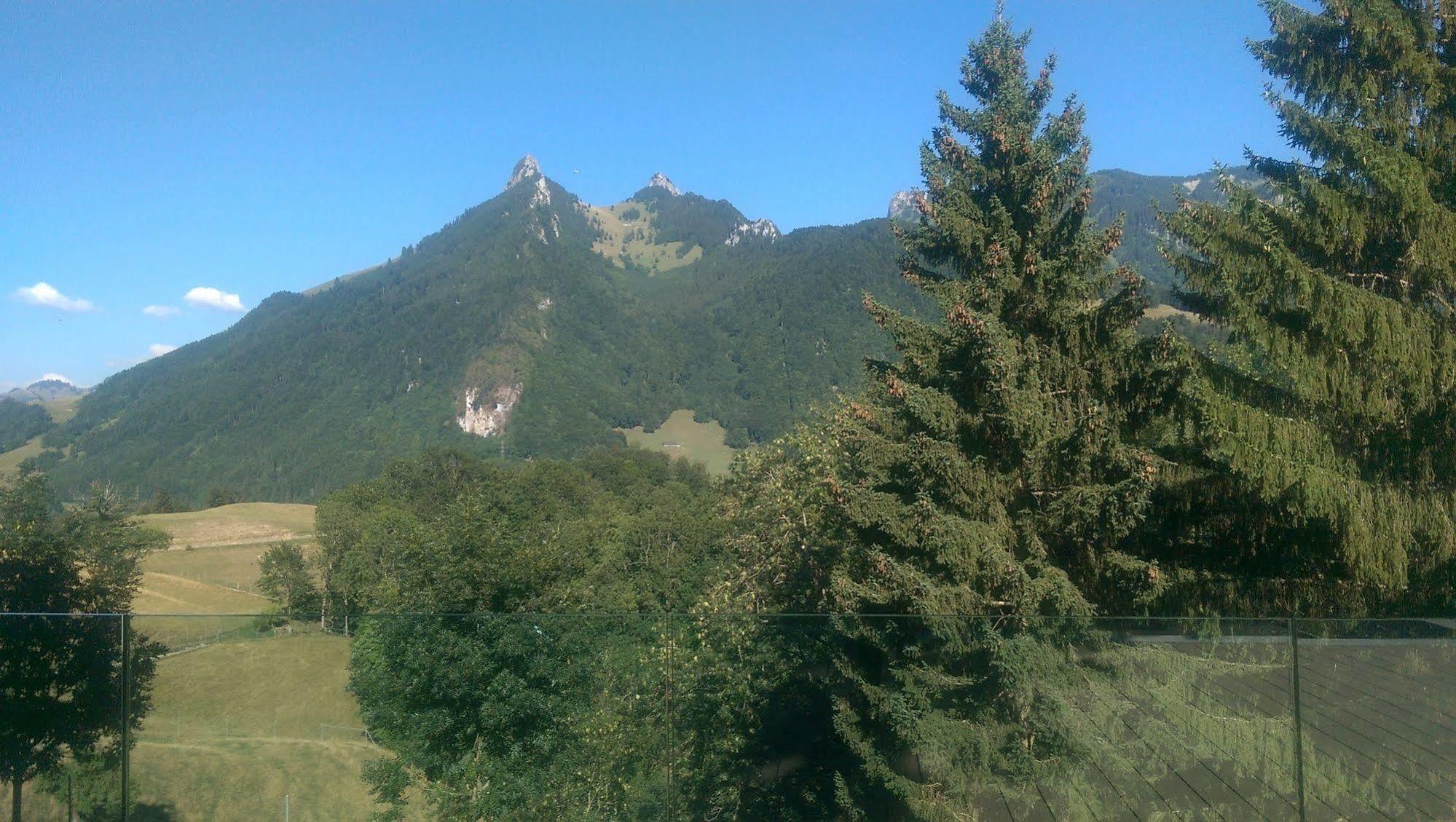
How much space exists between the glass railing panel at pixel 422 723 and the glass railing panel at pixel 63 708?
0.68 ft

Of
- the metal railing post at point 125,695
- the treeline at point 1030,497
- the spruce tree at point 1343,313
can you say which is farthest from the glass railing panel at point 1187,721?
the metal railing post at point 125,695

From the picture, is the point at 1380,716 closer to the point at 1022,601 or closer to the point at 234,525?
the point at 1022,601

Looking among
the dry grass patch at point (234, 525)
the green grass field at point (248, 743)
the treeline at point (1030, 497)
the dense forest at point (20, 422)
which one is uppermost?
the dense forest at point (20, 422)

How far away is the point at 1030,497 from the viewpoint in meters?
10.3

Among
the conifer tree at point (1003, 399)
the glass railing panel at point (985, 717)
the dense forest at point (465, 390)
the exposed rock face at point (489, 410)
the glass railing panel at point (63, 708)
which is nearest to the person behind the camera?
the glass railing panel at point (985, 717)

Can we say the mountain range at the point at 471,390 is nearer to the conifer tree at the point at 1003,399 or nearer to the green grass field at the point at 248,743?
the conifer tree at the point at 1003,399

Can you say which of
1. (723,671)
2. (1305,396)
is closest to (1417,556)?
(1305,396)

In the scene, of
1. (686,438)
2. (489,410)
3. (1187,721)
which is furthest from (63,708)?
(489,410)

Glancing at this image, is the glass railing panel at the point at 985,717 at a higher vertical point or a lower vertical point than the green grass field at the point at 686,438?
lower

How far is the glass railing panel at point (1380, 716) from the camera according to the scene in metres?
5.28

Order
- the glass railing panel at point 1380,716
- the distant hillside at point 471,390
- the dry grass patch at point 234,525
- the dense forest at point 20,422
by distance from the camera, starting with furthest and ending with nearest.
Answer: the dense forest at point 20,422
the distant hillside at point 471,390
the dry grass patch at point 234,525
the glass railing panel at point 1380,716

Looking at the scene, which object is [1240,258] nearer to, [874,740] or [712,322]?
→ [874,740]

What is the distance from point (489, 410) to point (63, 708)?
156 metres

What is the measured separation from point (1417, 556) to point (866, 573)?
5.33m
